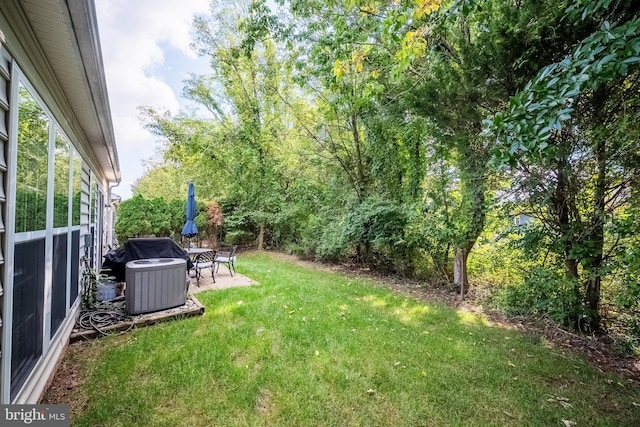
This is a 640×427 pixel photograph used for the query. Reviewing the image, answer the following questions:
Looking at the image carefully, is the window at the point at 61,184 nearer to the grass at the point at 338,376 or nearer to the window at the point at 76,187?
the window at the point at 76,187

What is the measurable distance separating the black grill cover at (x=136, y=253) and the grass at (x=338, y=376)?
4.37 ft

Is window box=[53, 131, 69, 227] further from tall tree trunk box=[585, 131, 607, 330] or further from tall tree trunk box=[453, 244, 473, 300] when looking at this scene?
tall tree trunk box=[453, 244, 473, 300]

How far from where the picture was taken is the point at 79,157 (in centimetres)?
397

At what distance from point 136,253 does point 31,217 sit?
9.40 ft

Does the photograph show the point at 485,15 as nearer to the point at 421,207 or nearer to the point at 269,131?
the point at 421,207

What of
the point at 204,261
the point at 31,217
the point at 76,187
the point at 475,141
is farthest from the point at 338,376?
the point at 204,261

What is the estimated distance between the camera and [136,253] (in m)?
4.70

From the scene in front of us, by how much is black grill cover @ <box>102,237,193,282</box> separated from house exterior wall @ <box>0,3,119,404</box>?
138cm

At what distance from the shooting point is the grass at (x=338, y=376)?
2322mm

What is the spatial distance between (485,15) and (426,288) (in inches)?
214

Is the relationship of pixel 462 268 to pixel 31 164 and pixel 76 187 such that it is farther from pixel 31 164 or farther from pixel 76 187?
pixel 76 187

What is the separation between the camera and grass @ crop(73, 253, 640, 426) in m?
2.32

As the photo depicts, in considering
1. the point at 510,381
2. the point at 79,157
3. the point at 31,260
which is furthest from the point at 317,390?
the point at 79,157

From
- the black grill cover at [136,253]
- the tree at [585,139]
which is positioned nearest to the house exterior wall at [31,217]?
the black grill cover at [136,253]
